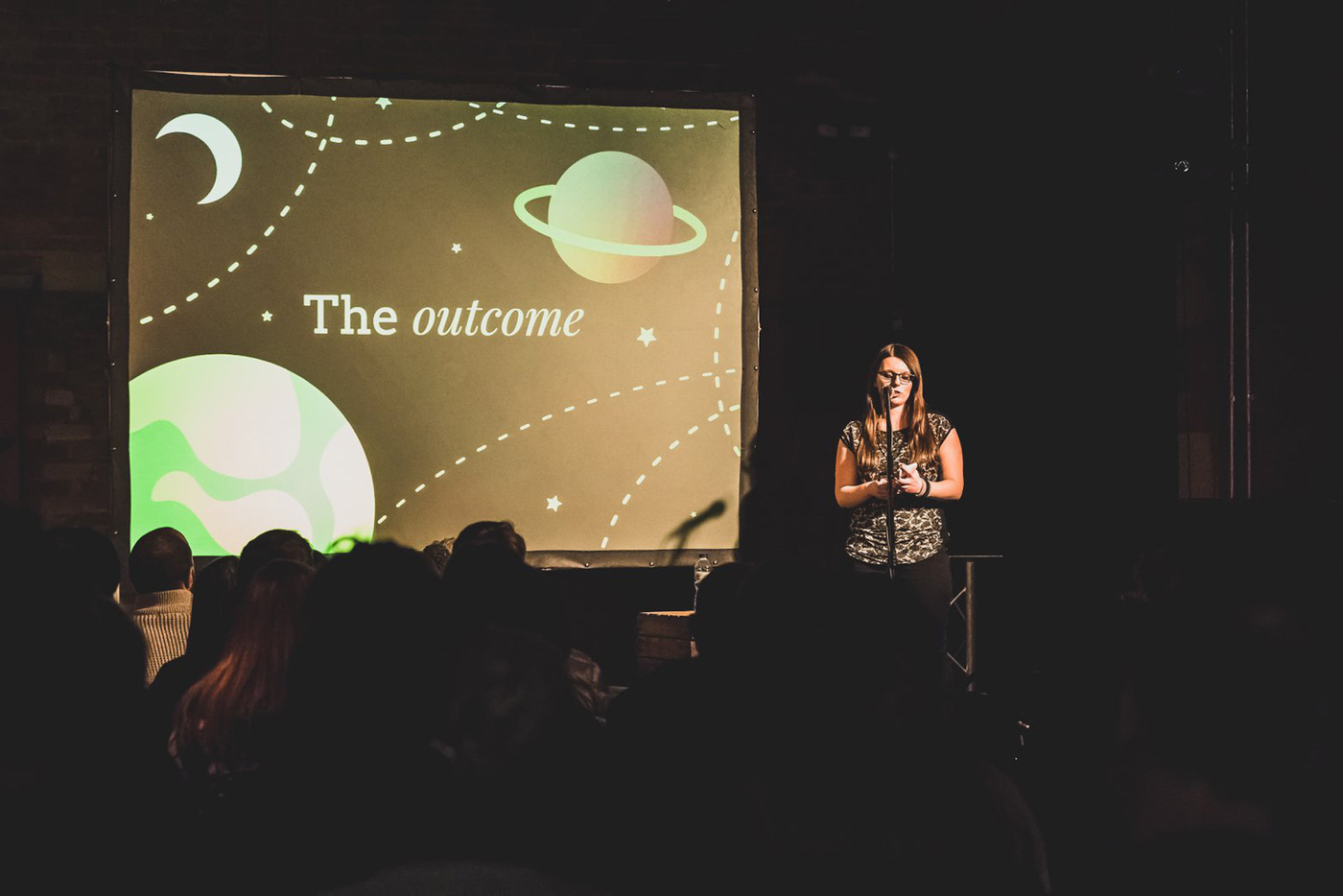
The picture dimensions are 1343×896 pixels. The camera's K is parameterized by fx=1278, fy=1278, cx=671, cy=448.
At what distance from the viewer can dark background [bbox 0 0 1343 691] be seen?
4.70 m

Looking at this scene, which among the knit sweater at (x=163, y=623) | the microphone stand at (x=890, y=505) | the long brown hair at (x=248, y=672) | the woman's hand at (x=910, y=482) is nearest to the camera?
the long brown hair at (x=248, y=672)

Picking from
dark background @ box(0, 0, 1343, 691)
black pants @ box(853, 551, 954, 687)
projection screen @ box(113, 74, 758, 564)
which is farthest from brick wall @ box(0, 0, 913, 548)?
black pants @ box(853, 551, 954, 687)

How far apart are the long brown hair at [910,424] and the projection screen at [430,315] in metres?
1.03

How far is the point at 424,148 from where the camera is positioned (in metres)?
5.32

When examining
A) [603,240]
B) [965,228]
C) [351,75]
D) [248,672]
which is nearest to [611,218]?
[603,240]

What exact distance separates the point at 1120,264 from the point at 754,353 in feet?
4.97

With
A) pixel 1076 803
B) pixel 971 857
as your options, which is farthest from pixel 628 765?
pixel 1076 803

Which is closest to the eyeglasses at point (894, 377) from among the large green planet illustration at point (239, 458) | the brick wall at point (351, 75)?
the brick wall at point (351, 75)

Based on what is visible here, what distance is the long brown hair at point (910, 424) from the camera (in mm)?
4449

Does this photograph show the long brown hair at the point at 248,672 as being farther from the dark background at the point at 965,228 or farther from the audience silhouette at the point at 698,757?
the dark background at the point at 965,228

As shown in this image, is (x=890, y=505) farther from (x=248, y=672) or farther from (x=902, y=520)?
(x=248, y=672)

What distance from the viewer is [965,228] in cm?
554

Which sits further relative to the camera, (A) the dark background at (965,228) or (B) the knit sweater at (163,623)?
(A) the dark background at (965,228)

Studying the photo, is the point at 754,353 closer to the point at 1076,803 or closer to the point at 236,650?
the point at 236,650
